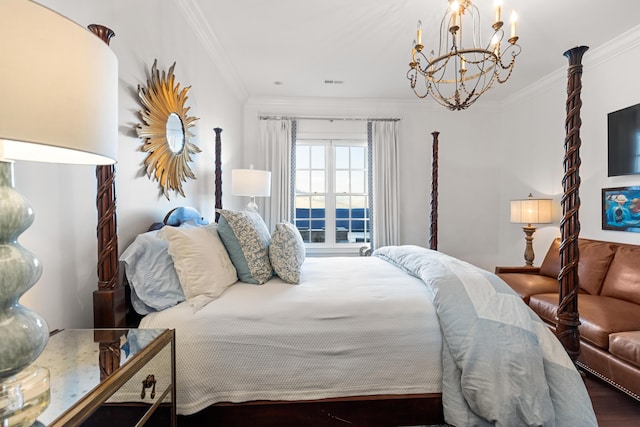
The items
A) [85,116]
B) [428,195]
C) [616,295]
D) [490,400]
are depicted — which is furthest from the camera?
[428,195]

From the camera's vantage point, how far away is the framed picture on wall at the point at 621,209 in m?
2.76

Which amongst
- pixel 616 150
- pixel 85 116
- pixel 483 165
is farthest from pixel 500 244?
pixel 85 116

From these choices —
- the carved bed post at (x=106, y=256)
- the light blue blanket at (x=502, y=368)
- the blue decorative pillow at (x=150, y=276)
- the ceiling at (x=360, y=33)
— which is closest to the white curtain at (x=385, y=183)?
the ceiling at (x=360, y=33)

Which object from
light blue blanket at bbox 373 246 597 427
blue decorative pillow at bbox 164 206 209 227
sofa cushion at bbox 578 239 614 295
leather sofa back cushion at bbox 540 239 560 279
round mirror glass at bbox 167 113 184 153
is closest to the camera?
light blue blanket at bbox 373 246 597 427

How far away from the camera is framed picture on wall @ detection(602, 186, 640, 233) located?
2762mm

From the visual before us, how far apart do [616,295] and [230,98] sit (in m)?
4.26

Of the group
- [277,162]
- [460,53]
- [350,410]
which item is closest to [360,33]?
[460,53]

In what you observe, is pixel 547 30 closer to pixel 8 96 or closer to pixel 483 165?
pixel 483 165

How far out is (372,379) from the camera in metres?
1.45

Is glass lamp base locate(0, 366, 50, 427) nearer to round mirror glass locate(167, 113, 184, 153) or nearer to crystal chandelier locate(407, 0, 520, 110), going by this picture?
round mirror glass locate(167, 113, 184, 153)

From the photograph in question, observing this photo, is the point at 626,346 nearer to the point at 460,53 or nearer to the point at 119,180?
the point at 460,53

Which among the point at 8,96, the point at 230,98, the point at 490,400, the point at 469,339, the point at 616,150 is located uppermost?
the point at 230,98

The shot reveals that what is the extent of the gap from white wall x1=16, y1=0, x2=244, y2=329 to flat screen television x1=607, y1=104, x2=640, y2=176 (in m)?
3.87

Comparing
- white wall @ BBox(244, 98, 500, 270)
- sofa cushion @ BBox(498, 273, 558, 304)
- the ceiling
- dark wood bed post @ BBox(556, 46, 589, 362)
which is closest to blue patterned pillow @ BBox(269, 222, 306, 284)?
dark wood bed post @ BBox(556, 46, 589, 362)
